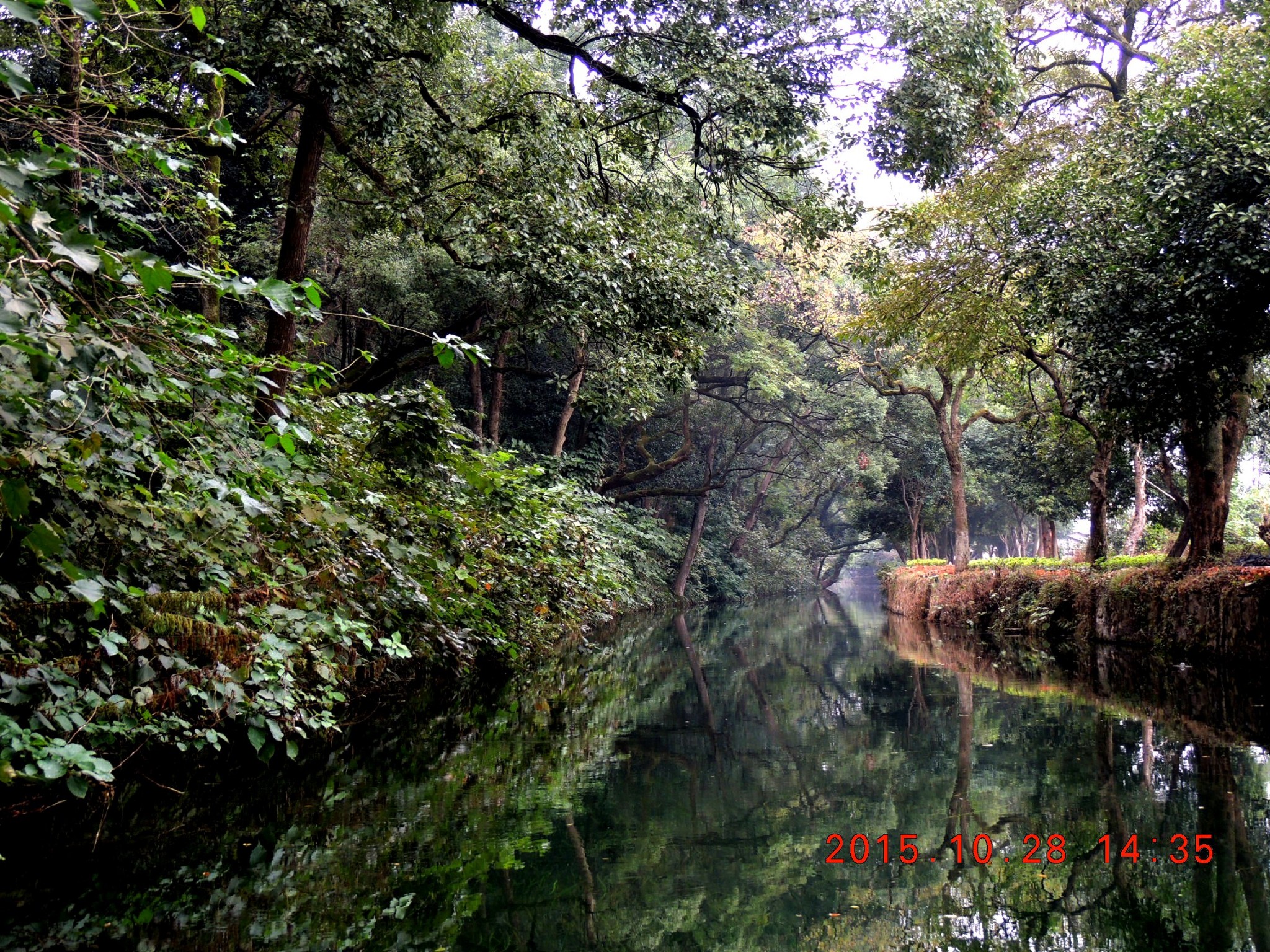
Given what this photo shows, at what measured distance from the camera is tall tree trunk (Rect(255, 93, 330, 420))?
285 inches

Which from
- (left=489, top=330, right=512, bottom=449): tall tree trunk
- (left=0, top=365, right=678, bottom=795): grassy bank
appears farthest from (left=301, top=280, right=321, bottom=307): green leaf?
(left=489, top=330, right=512, bottom=449): tall tree trunk

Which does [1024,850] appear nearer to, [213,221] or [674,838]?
[674,838]

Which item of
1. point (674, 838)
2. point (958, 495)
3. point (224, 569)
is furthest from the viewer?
point (958, 495)

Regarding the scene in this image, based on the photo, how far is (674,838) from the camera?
3744mm

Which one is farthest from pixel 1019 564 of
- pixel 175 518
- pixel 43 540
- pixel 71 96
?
pixel 43 540

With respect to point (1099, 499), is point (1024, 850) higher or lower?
lower

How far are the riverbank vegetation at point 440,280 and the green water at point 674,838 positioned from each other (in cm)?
46

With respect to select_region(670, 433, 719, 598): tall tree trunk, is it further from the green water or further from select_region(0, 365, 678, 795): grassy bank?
the green water

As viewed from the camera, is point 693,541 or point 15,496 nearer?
point 15,496

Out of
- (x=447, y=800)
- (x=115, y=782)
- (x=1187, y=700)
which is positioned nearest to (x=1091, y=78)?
(x=1187, y=700)

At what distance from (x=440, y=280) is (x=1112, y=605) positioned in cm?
1127

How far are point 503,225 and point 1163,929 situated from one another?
21.9 ft

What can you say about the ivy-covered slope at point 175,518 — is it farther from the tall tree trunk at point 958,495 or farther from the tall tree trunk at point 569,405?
the tall tree trunk at point 958,495

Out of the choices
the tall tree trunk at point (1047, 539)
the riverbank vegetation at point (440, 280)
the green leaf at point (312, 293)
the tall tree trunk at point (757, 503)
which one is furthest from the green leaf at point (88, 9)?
the tall tree trunk at point (757, 503)
